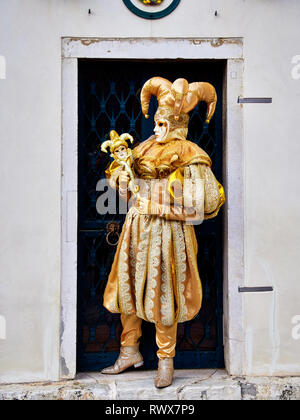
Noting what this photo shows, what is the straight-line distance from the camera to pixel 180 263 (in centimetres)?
405

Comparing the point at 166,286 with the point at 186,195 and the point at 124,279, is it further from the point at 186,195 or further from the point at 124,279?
the point at 186,195

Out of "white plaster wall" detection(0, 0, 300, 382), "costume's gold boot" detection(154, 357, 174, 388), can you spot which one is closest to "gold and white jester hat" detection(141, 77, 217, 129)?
"white plaster wall" detection(0, 0, 300, 382)

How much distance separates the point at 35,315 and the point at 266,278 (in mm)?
1802

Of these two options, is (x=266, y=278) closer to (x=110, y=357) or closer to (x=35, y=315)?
(x=110, y=357)

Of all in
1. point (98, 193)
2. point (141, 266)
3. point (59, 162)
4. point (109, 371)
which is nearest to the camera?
point (141, 266)

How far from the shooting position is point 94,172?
4.54 metres

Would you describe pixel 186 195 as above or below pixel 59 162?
below

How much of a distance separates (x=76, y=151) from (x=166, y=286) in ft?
4.08

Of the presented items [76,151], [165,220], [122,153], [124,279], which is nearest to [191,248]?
[165,220]

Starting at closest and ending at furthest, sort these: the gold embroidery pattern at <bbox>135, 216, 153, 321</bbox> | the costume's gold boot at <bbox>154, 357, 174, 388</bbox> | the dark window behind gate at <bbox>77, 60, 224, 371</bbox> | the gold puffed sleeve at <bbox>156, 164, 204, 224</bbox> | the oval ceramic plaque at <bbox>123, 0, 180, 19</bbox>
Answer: the gold puffed sleeve at <bbox>156, 164, 204, 224</bbox>
the gold embroidery pattern at <bbox>135, 216, 153, 321</bbox>
the costume's gold boot at <bbox>154, 357, 174, 388</bbox>
the oval ceramic plaque at <bbox>123, 0, 180, 19</bbox>
the dark window behind gate at <bbox>77, 60, 224, 371</bbox>

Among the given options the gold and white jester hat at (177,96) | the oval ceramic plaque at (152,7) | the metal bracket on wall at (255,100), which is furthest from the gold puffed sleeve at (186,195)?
the oval ceramic plaque at (152,7)

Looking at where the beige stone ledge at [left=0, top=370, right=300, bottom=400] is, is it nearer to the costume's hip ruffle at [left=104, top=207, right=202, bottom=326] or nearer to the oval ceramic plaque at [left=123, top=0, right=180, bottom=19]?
the costume's hip ruffle at [left=104, top=207, right=202, bottom=326]

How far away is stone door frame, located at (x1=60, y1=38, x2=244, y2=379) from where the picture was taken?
4277 mm

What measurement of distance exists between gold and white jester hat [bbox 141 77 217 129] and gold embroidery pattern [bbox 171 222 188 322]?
776 millimetres
